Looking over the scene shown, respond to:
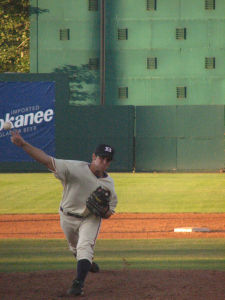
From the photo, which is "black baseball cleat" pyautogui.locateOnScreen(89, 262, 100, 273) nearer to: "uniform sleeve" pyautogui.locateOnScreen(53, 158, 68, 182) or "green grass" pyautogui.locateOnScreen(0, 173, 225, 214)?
"uniform sleeve" pyautogui.locateOnScreen(53, 158, 68, 182)

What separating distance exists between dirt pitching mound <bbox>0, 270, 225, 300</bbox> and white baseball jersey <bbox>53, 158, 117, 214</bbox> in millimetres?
879

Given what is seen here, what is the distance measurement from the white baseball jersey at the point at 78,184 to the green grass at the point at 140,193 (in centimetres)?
981

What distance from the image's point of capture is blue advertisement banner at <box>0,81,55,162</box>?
26172mm

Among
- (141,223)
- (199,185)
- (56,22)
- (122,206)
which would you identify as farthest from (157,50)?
(141,223)

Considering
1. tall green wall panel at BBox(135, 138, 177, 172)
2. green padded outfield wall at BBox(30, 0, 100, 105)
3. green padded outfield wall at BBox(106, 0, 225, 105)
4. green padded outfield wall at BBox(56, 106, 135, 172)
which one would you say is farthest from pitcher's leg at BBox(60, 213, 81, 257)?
green padded outfield wall at BBox(30, 0, 100, 105)

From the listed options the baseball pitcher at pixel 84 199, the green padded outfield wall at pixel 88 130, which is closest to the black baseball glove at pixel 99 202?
the baseball pitcher at pixel 84 199

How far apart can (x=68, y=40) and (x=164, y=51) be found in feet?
15.3

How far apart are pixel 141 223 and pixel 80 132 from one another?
11.7 metres

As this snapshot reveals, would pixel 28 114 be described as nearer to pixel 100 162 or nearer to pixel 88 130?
pixel 88 130

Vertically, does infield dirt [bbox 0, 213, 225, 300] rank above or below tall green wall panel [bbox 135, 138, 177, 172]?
below

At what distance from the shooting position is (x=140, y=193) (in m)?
20.5

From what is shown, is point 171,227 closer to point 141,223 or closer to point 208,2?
point 141,223

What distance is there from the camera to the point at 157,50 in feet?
110

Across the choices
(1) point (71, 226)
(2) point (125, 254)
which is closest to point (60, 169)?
(1) point (71, 226)
